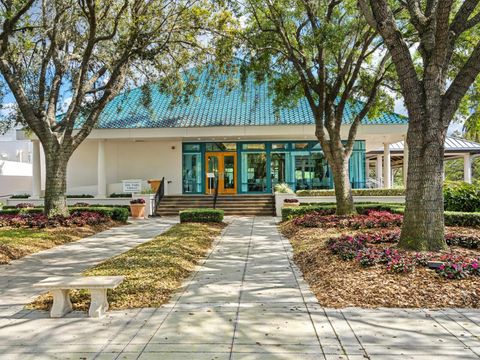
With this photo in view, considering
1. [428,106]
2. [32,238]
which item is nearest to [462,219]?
[428,106]

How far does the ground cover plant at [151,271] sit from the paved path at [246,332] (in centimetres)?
31

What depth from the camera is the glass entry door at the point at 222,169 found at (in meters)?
24.5

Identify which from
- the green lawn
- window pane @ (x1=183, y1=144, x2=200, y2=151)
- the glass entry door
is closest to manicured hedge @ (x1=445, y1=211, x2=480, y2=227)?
the green lawn

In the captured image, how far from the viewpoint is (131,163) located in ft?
81.0

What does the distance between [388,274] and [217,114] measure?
18.2 metres

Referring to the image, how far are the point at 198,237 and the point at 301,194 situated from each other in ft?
31.5

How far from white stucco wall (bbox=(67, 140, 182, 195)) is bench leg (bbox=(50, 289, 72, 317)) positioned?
19.2 metres

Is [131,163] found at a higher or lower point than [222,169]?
higher

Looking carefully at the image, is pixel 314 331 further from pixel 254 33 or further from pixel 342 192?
pixel 254 33

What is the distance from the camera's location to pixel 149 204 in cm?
1975

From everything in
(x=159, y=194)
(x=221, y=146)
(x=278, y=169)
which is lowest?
(x=159, y=194)

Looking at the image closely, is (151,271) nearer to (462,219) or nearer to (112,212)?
(462,219)

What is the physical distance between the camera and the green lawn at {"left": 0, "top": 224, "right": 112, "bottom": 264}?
938 centimetres

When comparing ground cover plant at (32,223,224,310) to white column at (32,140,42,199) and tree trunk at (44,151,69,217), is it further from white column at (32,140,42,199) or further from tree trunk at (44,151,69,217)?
white column at (32,140,42,199)
